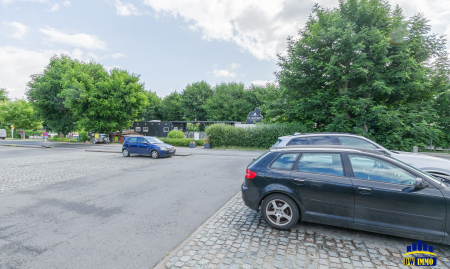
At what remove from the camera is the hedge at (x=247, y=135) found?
2216 cm

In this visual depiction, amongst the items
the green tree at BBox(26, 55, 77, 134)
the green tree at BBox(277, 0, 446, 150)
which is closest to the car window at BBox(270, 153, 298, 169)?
the green tree at BBox(277, 0, 446, 150)

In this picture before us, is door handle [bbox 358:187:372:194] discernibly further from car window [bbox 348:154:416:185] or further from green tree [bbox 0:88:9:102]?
green tree [bbox 0:88:9:102]

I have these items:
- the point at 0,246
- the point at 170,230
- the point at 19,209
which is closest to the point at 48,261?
the point at 0,246

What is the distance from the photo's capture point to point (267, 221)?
4.12 meters

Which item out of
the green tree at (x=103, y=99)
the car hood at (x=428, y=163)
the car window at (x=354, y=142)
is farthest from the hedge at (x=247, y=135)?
the car hood at (x=428, y=163)

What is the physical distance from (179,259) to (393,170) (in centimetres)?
366

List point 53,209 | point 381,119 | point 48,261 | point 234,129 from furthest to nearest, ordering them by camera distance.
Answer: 1. point 234,129
2. point 381,119
3. point 53,209
4. point 48,261

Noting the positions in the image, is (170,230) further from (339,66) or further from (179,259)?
(339,66)

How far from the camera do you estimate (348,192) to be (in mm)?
3619

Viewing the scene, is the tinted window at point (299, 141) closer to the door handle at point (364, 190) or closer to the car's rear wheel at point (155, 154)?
the door handle at point (364, 190)

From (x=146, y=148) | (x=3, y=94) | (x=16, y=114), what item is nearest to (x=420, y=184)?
(x=146, y=148)

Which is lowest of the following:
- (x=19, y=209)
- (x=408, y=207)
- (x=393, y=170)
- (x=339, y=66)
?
(x=19, y=209)

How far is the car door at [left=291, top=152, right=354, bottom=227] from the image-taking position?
3658 millimetres

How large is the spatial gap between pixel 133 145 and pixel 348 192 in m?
15.0
